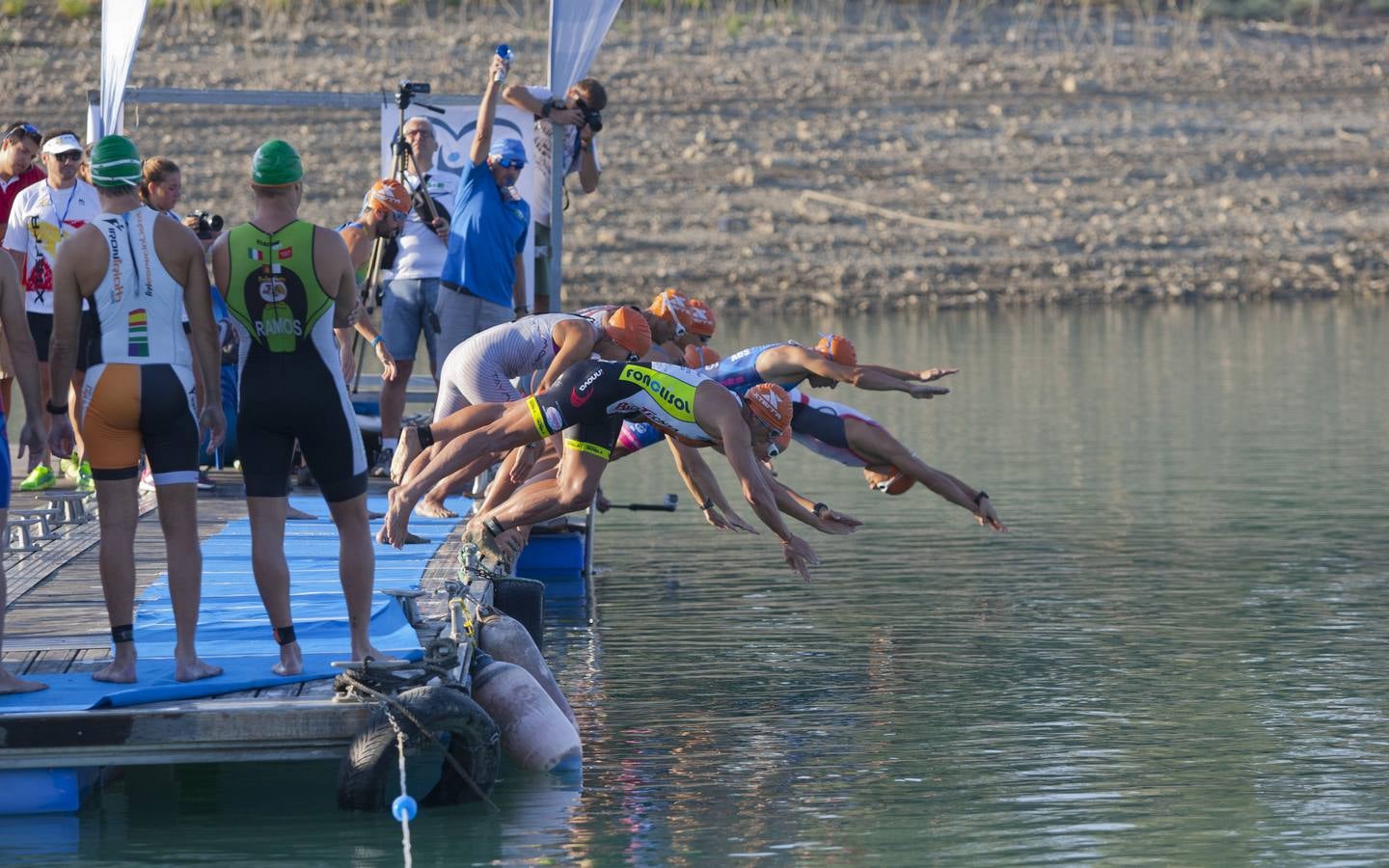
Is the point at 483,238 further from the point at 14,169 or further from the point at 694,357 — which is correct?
the point at 14,169

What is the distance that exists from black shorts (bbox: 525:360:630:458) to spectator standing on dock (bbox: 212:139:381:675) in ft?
8.58

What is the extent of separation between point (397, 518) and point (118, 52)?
13.8 ft

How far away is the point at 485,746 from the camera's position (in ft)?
27.4

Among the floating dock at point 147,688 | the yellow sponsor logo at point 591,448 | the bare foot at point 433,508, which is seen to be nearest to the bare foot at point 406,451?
the bare foot at point 433,508

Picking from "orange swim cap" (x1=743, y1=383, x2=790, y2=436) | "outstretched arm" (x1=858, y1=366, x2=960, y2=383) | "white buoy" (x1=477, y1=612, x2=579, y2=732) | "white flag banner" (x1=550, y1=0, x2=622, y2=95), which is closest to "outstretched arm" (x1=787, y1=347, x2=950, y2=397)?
"outstretched arm" (x1=858, y1=366, x2=960, y2=383)

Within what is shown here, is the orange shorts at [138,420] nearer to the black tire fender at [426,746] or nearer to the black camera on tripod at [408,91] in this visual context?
the black tire fender at [426,746]

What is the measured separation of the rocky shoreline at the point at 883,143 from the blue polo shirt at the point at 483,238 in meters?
20.9

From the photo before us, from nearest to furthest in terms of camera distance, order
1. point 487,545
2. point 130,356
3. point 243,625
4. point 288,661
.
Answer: point 130,356
point 288,661
point 243,625
point 487,545

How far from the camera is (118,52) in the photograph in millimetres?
14055

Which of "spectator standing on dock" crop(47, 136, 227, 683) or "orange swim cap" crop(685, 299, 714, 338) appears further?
"orange swim cap" crop(685, 299, 714, 338)

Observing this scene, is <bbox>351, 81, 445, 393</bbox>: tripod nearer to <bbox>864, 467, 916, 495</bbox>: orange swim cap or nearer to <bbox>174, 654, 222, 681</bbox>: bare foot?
<bbox>864, 467, 916, 495</bbox>: orange swim cap

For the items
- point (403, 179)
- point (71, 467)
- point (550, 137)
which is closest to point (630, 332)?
point (403, 179)

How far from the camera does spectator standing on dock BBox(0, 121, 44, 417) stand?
12938mm

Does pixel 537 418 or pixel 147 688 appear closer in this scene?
pixel 147 688
